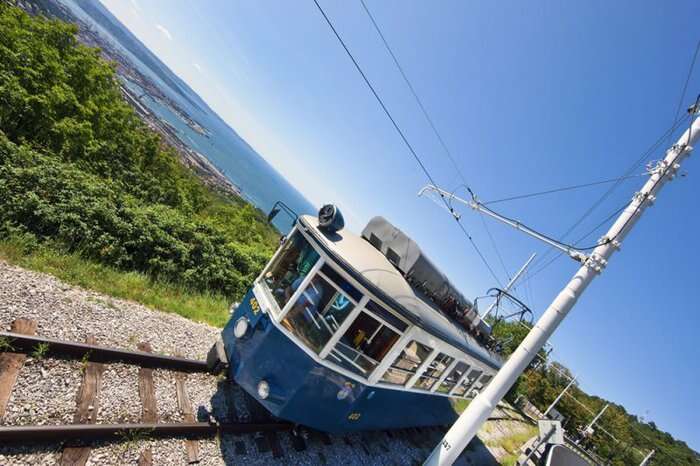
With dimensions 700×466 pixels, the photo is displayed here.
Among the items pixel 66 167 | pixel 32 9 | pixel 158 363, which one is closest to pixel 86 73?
pixel 66 167

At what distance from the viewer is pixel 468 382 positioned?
899 centimetres

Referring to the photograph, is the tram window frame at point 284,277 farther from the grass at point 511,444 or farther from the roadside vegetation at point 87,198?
the grass at point 511,444

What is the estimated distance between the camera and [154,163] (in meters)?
16.8

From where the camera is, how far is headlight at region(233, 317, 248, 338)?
5.57 m

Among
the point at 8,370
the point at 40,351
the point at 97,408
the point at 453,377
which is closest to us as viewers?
the point at 8,370

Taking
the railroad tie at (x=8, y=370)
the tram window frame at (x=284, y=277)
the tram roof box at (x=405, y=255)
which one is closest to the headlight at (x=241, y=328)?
the tram window frame at (x=284, y=277)

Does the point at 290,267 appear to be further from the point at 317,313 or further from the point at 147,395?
the point at 147,395

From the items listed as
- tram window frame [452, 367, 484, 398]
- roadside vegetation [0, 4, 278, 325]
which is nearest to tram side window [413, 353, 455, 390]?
tram window frame [452, 367, 484, 398]

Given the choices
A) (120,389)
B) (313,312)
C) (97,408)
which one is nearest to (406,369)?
(313,312)

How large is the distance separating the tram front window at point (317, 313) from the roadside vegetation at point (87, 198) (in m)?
4.36

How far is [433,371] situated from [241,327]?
13.0 ft

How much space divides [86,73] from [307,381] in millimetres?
16293

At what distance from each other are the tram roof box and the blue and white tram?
1.49 feet

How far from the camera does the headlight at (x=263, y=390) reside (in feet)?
17.0
